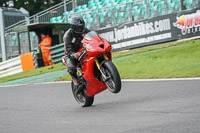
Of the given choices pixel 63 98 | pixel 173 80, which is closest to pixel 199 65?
pixel 173 80

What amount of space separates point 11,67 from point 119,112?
1729cm

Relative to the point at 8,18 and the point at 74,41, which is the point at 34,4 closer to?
the point at 8,18

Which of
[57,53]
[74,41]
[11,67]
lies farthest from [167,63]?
[11,67]

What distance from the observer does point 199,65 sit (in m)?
12.4

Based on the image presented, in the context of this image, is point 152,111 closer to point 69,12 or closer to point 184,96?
point 184,96

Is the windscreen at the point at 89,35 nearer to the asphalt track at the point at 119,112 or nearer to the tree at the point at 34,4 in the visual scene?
the asphalt track at the point at 119,112

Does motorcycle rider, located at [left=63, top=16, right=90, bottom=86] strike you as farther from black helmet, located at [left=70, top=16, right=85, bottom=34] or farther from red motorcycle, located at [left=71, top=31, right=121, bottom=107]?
red motorcycle, located at [left=71, top=31, right=121, bottom=107]

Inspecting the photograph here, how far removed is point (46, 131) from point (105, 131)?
0.93 meters

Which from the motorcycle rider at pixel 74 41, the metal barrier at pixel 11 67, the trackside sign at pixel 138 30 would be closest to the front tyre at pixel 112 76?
the motorcycle rider at pixel 74 41

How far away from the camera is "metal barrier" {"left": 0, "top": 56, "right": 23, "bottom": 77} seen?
22.6m

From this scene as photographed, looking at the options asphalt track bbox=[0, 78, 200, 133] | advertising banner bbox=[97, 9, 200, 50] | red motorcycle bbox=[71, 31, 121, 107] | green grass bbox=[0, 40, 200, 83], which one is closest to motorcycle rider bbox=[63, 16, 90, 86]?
red motorcycle bbox=[71, 31, 121, 107]

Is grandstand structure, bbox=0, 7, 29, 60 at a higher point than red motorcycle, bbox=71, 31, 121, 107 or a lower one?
lower

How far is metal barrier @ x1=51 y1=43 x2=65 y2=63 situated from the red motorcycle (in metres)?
13.7

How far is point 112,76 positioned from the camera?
281 inches
